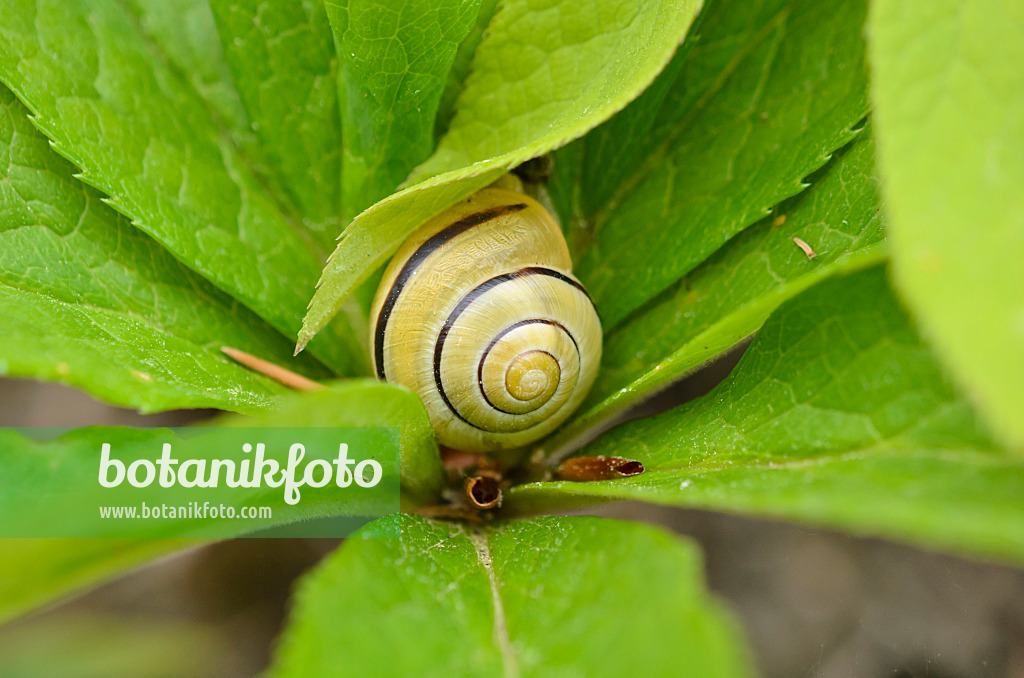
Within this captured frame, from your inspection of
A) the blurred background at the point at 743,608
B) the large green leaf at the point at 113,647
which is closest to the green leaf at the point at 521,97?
the blurred background at the point at 743,608

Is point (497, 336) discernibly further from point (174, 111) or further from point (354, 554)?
point (174, 111)

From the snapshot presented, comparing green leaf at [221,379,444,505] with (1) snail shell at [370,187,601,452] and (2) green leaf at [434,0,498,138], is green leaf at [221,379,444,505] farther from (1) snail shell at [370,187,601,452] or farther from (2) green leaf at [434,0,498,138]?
(2) green leaf at [434,0,498,138]

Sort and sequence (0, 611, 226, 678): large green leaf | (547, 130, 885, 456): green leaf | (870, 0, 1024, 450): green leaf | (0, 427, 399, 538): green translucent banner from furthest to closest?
1. (0, 611, 226, 678): large green leaf
2. (547, 130, 885, 456): green leaf
3. (0, 427, 399, 538): green translucent banner
4. (870, 0, 1024, 450): green leaf

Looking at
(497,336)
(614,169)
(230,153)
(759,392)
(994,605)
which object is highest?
(230,153)

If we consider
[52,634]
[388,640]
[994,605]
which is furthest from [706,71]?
[52,634]

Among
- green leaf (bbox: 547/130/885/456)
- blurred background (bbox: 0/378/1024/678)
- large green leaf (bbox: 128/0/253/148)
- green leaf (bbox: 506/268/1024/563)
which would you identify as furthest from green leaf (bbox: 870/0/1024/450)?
blurred background (bbox: 0/378/1024/678)

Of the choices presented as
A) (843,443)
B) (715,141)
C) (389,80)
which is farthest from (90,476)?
(715,141)

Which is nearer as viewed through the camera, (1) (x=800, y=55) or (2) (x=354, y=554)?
(2) (x=354, y=554)
